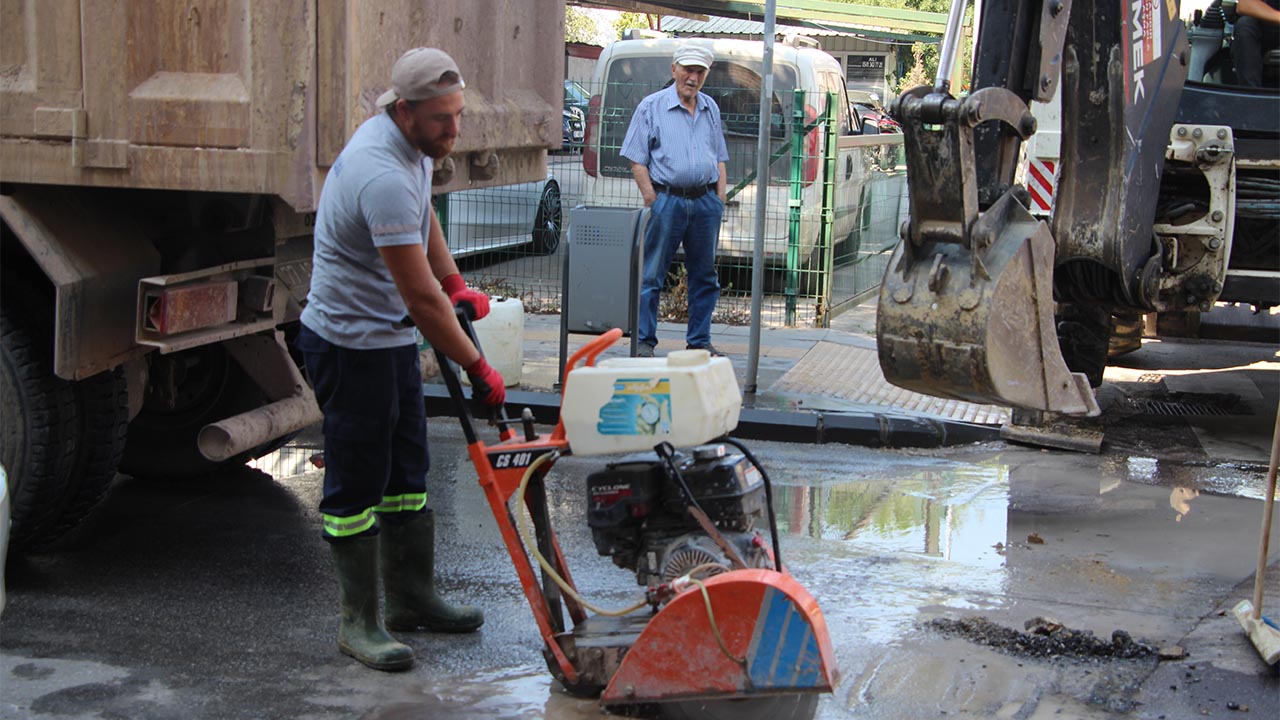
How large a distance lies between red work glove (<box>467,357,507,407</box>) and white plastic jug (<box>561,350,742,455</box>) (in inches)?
12.9

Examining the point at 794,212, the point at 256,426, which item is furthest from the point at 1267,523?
the point at 794,212

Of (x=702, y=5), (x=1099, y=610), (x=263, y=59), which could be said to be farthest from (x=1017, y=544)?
(x=702, y=5)

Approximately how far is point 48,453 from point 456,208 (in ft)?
22.3

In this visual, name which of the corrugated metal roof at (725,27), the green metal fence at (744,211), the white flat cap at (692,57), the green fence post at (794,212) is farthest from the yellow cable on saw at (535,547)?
the corrugated metal roof at (725,27)

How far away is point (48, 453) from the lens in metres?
4.78

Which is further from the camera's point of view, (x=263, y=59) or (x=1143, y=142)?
(x=1143, y=142)

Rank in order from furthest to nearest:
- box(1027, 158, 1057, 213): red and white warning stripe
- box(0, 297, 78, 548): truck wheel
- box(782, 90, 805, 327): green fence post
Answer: box(782, 90, 805, 327): green fence post → box(1027, 158, 1057, 213): red and white warning stripe → box(0, 297, 78, 548): truck wheel

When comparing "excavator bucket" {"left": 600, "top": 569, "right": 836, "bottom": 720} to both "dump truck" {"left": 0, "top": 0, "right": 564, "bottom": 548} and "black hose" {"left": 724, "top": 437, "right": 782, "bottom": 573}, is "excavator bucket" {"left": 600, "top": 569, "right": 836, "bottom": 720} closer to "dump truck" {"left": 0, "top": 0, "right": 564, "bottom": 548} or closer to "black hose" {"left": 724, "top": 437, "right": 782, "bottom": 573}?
"black hose" {"left": 724, "top": 437, "right": 782, "bottom": 573}

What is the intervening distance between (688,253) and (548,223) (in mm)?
3548

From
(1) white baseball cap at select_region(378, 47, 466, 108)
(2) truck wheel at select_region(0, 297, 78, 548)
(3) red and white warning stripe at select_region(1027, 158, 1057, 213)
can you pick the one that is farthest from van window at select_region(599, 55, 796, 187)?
(1) white baseball cap at select_region(378, 47, 466, 108)

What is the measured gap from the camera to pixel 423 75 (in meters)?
3.87

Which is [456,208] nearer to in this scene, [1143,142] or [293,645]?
[1143,142]

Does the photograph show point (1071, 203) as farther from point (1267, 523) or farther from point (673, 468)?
point (673, 468)

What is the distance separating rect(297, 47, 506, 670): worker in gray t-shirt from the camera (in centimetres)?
386
